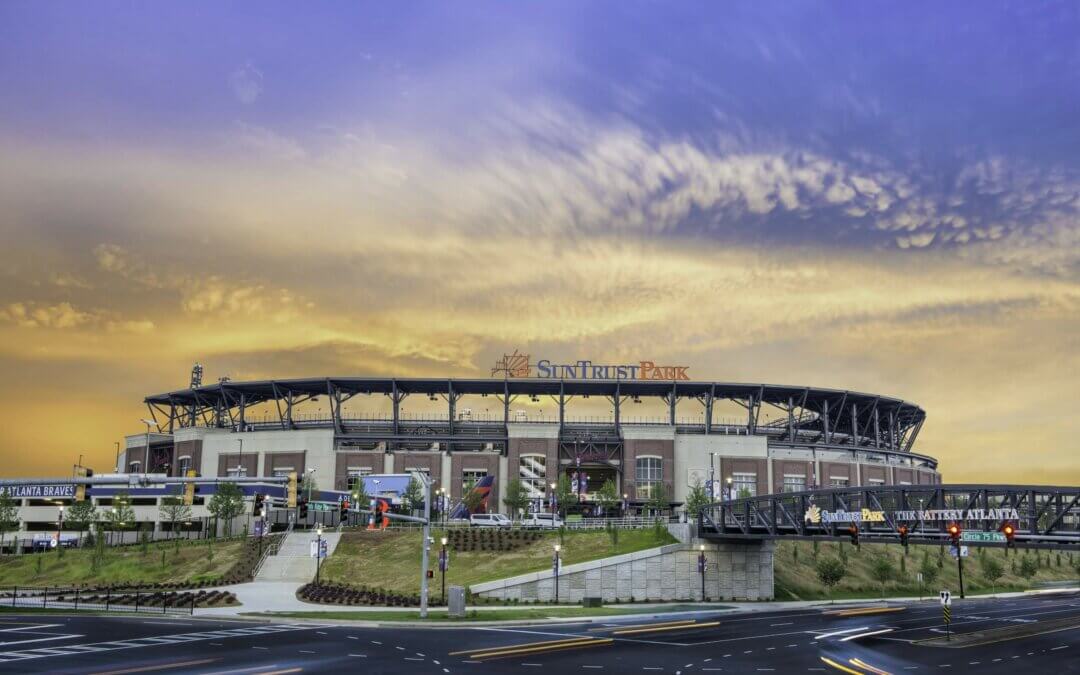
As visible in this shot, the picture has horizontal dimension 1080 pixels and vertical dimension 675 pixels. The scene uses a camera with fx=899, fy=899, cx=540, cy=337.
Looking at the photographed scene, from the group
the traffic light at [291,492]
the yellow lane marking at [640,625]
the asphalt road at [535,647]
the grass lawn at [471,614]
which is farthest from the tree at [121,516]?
the yellow lane marking at [640,625]

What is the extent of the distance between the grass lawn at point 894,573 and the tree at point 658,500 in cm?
2541

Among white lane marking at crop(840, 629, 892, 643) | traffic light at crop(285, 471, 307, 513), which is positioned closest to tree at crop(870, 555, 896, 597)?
white lane marking at crop(840, 629, 892, 643)

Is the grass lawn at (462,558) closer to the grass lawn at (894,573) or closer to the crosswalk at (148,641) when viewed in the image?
the grass lawn at (894,573)

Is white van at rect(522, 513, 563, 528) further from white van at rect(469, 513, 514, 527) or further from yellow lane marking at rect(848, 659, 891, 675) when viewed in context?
yellow lane marking at rect(848, 659, 891, 675)

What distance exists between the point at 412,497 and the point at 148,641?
247ft

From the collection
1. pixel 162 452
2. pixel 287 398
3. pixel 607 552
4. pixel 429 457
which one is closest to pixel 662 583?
pixel 607 552

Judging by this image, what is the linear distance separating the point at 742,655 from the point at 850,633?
16115mm

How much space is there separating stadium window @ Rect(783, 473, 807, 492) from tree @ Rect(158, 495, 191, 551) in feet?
289

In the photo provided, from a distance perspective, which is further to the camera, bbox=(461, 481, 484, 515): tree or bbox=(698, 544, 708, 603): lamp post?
bbox=(461, 481, 484, 515): tree

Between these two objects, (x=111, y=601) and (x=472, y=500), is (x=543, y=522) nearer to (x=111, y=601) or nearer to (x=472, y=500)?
(x=472, y=500)

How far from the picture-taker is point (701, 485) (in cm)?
13650

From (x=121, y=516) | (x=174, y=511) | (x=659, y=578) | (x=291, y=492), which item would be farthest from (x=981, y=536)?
(x=121, y=516)

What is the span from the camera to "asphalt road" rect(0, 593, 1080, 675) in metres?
39.7

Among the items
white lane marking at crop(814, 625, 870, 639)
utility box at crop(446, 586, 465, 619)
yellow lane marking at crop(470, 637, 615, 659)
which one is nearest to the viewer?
yellow lane marking at crop(470, 637, 615, 659)
